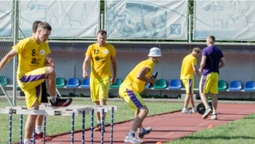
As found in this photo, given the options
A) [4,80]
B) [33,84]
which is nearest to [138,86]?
[33,84]

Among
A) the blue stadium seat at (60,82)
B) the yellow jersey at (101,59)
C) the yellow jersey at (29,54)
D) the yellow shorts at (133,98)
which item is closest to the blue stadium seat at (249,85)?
the blue stadium seat at (60,82)

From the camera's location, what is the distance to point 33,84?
36.2ft

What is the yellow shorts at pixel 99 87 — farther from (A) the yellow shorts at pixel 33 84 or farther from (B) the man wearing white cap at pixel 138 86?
(A) the yellow shorts at pixel 33 84

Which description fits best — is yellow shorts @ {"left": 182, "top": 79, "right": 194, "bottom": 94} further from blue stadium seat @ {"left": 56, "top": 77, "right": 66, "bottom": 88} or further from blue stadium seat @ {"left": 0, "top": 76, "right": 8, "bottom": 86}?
blue stadium seat @ {"left": 0, "top": 76, "right": 8, "bottom": 86}

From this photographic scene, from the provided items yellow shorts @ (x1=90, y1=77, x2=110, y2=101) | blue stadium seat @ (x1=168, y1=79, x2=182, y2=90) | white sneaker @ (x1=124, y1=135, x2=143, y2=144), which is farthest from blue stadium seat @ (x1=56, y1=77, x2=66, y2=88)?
white sneaker @ (x1=124, y1=135, x2=143, y2=144)

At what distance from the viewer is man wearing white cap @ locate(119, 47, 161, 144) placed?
41.3ft

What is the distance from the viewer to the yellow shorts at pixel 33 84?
35.4 ft

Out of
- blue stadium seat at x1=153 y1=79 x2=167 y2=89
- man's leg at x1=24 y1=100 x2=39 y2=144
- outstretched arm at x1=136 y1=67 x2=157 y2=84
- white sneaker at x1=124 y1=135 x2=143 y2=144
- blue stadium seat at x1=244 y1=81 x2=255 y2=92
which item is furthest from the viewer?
blue stadium seat at x1=153 y1=79 x2=167 y2=89

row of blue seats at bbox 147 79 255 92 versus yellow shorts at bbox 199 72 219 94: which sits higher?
yellow shorts at bbox 199 72 219 94

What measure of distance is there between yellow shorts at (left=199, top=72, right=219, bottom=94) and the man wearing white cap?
587 cm

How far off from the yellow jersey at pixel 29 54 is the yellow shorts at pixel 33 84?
0.49 feet

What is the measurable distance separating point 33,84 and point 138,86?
257cm

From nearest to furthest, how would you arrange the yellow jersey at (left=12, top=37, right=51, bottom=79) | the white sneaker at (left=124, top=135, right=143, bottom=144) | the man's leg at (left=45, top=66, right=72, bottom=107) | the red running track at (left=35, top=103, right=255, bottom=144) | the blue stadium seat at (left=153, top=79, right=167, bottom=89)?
the man's leg at (left=45, top=66, right=72, bottom=107)
the yellow jersey at (left=12, top=37, right=51, bottom=79)
the white sneaker at (left=124, top=135, right=143, bottom=144)
the red running track at (left=35, top=103, right=255, bottom=144)
the blue stadium seat at (left=153, top=79, right=167, bottom=89)

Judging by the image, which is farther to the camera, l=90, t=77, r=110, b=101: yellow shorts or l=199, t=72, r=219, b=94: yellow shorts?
l=199, t=72, r=219, b=94: yellow shorts
